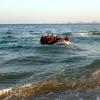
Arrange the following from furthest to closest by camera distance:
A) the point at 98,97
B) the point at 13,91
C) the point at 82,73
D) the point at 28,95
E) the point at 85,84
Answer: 1. the point at 82,73
2. the point at 85,84
3. the point at 13,91
4. the point at 28,95
5. the point at 98,97

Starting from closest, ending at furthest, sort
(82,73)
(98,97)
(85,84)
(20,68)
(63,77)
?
(98,97) → (85,84) → (63,77) → (82,73) → (20,68)

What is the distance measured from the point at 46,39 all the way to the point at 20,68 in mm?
17745

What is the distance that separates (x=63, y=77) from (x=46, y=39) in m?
21.6

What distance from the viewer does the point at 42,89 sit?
1158 cm

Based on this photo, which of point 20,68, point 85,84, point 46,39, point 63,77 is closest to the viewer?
point 85,84

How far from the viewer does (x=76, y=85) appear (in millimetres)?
12055

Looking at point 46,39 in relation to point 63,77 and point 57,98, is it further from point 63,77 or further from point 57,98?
point 57,98

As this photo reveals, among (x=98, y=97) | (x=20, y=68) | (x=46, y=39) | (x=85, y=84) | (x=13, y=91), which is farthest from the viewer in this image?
(x=46, y=39)

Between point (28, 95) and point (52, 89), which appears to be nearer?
point (28, 95)

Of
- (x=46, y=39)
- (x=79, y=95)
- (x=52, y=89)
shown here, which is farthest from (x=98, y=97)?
(x=46, y=39)

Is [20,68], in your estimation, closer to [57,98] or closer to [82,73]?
[82,73]

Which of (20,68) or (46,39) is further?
(46,39)

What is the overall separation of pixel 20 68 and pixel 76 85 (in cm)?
652

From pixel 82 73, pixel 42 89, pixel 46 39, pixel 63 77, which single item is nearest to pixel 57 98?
pixel 42 89
